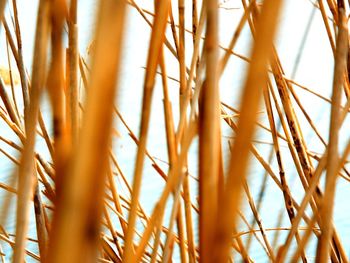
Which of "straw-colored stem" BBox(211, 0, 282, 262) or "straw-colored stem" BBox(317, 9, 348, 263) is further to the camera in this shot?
"straw-colored stem" BBox(317, 9, 348, 263)

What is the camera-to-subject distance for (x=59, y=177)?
19 cm

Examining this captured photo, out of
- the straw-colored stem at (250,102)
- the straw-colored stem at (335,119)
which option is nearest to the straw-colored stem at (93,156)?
the straw-colored stem at (250,102)

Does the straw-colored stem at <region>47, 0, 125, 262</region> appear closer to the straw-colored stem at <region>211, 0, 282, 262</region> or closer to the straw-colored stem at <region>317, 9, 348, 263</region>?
the straw-colored stem at <region>211, 0, 282, 262</region>

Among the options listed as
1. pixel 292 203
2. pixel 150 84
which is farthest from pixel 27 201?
pixel 292 203

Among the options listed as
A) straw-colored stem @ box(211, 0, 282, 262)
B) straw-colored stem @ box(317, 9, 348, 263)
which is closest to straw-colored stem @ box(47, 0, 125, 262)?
straw-colored stem @ box(211, 0, 282, 262)

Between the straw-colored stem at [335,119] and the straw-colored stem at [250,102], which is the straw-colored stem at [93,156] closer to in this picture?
the straw-colored stem at [250,102]

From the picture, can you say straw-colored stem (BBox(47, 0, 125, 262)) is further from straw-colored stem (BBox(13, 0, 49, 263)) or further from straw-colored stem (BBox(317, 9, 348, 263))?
straw-colored stem (BBox(317, 9, 348, 263))

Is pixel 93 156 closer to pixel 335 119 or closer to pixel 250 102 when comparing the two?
pixel 250 102

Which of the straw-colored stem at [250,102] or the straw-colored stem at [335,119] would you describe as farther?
the straw-colored stem at [335,119]

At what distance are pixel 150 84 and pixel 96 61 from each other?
90 millimetres

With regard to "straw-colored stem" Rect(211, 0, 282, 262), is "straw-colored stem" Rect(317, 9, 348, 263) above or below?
above

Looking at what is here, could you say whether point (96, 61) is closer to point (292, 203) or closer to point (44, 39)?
point (44, 39)

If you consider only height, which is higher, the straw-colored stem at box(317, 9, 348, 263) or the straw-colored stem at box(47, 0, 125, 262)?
the straw-colored stem at box(317, 9, 348, 263)

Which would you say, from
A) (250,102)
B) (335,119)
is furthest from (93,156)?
(335,119)
